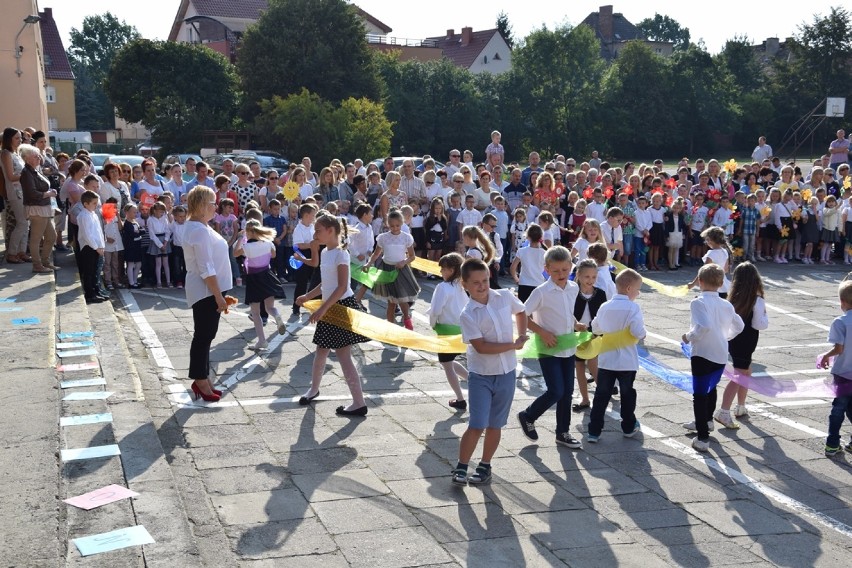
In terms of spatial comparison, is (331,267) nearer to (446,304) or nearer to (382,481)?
(446,304)

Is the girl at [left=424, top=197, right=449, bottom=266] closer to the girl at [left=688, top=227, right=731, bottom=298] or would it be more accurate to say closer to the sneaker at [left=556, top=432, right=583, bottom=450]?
the girl at [left=688, top=227, right=731, bottom=298]

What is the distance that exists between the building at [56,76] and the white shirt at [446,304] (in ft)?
211

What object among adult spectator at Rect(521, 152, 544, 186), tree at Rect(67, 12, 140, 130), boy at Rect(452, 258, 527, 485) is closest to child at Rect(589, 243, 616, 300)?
boy at Rect(452, 258, 527, 485)

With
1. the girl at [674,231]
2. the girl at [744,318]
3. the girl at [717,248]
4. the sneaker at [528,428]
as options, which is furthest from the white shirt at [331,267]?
the girl at [674,231]

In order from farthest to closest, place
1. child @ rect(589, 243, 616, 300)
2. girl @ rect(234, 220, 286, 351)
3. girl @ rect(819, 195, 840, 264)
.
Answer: girl @ rect(819, 195, 840, 264) < girl @ rect(234, 220, 286, 351) < child @ rect(589, 243, 616, 300)

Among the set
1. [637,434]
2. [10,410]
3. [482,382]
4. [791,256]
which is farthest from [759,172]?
[10,410]

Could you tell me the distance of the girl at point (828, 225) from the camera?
18.8 m

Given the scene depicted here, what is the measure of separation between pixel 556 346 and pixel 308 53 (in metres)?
40.4

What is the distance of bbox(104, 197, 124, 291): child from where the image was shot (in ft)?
45.3

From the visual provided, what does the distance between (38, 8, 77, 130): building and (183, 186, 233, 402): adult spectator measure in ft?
209

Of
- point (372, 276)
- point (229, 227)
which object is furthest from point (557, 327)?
point (229, 227)

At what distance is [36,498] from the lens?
519cm

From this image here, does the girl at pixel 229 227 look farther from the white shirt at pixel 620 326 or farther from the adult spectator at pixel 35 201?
the white shirt at pixel 620 326

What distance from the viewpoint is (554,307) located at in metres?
7.15
